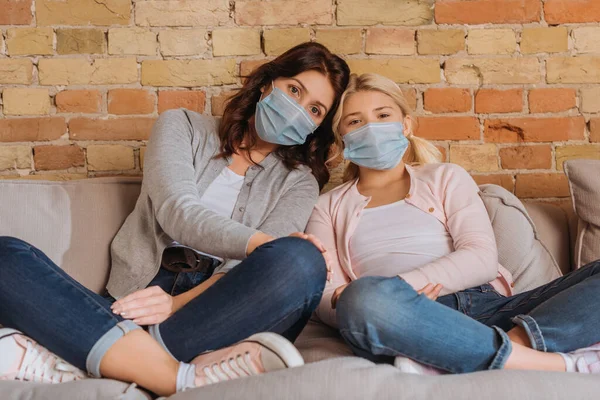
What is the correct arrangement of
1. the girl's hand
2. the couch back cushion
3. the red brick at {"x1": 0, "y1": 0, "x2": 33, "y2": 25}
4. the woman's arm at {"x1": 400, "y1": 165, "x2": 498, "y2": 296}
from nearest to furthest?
1. the girl's hand
2. the woman's arm at {"x1": 400, "y1": 165, "x2": 498, "y2": 296}
3. the couch back cushion
4. the red brick at {"x1": 0, "y1": 0, "x2": 33, "y2": 25}

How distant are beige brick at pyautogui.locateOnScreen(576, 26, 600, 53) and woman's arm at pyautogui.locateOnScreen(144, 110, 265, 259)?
123cm

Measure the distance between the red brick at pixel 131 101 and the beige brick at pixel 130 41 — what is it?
0.41 feet

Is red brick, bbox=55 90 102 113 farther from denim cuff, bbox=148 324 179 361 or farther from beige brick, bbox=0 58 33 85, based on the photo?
denim cuff, bbox=148 324 179 361

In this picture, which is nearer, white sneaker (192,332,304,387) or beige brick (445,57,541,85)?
white sneaker (192,332,304,387)

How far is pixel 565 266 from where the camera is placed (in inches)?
71.6

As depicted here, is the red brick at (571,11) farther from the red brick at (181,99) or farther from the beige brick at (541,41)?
the red brick at (181,99)

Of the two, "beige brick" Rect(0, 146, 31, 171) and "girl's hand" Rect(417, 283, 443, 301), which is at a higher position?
"beige brick" Rect(0, 146, 31, 171)

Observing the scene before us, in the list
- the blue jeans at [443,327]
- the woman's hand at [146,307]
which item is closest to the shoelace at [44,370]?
the woman's hand at [146,307]

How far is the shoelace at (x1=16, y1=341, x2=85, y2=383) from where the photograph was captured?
119 centimetres

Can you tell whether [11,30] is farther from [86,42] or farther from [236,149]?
[236,149]

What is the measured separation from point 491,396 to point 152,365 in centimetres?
59

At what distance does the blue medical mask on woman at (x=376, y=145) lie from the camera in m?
1.71

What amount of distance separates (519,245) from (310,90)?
0.69 m

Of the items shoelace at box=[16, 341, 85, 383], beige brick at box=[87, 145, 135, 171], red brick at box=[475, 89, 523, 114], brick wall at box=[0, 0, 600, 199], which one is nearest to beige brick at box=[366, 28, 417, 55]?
brick wall at box=[0, 0, 600, 199]
